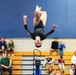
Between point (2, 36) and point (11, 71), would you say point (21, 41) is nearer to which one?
point (2, 36)

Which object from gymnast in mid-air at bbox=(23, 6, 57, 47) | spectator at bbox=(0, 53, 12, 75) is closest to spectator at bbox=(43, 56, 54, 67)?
spectator at bbox=(0, 53, 12, 75)

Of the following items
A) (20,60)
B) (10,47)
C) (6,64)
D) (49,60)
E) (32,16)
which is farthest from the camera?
(32,16)

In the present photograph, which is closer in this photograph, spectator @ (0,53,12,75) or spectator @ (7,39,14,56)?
spectator @ (0,53,12,75)

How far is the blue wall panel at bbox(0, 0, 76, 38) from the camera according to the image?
1340 cm

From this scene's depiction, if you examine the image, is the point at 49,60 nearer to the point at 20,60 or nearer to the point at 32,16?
the point at 20,60

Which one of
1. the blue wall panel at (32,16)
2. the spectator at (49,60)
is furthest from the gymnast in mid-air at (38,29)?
the blue wall panel at (32,16)

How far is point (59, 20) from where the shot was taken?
13430mm

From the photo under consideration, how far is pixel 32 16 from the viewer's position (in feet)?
44.2

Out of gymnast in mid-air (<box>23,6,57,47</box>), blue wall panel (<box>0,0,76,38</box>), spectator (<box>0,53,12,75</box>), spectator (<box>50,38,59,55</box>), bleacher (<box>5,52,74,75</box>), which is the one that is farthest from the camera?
blue wall panel (<box>0,0,76,38</box>)

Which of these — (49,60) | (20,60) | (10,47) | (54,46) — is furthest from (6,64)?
(54,46)

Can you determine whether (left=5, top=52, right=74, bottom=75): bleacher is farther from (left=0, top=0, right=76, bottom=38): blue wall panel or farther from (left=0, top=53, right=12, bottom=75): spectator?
(left=0, top=0, right=76, bottom=38): blue wall panel

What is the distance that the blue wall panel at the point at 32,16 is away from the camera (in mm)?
13398

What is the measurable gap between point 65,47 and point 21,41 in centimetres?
227

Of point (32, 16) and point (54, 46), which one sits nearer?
point (54, 46)
